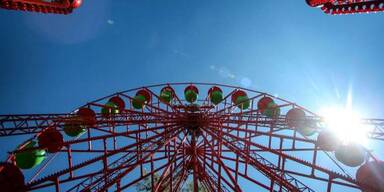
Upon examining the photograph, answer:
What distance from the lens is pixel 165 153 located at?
15.1 meters

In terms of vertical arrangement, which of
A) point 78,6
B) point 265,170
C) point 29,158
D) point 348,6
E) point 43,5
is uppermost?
point 348,6

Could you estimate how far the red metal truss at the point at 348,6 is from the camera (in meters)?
16.8

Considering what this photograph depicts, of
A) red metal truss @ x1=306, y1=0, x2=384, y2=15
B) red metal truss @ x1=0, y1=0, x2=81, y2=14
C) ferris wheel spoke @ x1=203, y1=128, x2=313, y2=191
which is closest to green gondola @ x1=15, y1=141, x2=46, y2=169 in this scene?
red metal truss @ x1=0, y1=0, x2=81, y2=14

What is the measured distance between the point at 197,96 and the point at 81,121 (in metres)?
8.63

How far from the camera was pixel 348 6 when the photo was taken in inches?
780

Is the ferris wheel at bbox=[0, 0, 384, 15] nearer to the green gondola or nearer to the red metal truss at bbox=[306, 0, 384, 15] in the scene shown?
the red metal truss at bbox=[306, 0, 384, 15]

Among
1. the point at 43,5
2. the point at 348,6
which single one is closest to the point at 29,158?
the point at 43,5

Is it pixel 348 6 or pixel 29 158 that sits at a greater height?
pixel 348 6

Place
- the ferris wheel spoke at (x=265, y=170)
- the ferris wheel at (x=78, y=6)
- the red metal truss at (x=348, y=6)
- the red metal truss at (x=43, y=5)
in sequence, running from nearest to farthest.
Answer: the ferris wheel spoke at (x=265, y=170) < the red metal truss at (x=43, y=5) < the ferris wheel at (x=78, y=6) < the red metal truss at (x=348, y=6)

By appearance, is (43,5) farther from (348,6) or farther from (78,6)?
(348,6)

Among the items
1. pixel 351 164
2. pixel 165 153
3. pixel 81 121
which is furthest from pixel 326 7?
pixel 81 121

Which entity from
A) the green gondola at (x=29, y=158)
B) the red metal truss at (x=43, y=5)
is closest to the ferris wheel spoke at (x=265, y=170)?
the green gondola at (x=29, y=158)

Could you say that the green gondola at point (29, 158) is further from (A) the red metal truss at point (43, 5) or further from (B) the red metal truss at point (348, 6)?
(B) the red metal truss at point (348, 6)

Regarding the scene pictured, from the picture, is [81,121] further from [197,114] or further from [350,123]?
[350,123]
